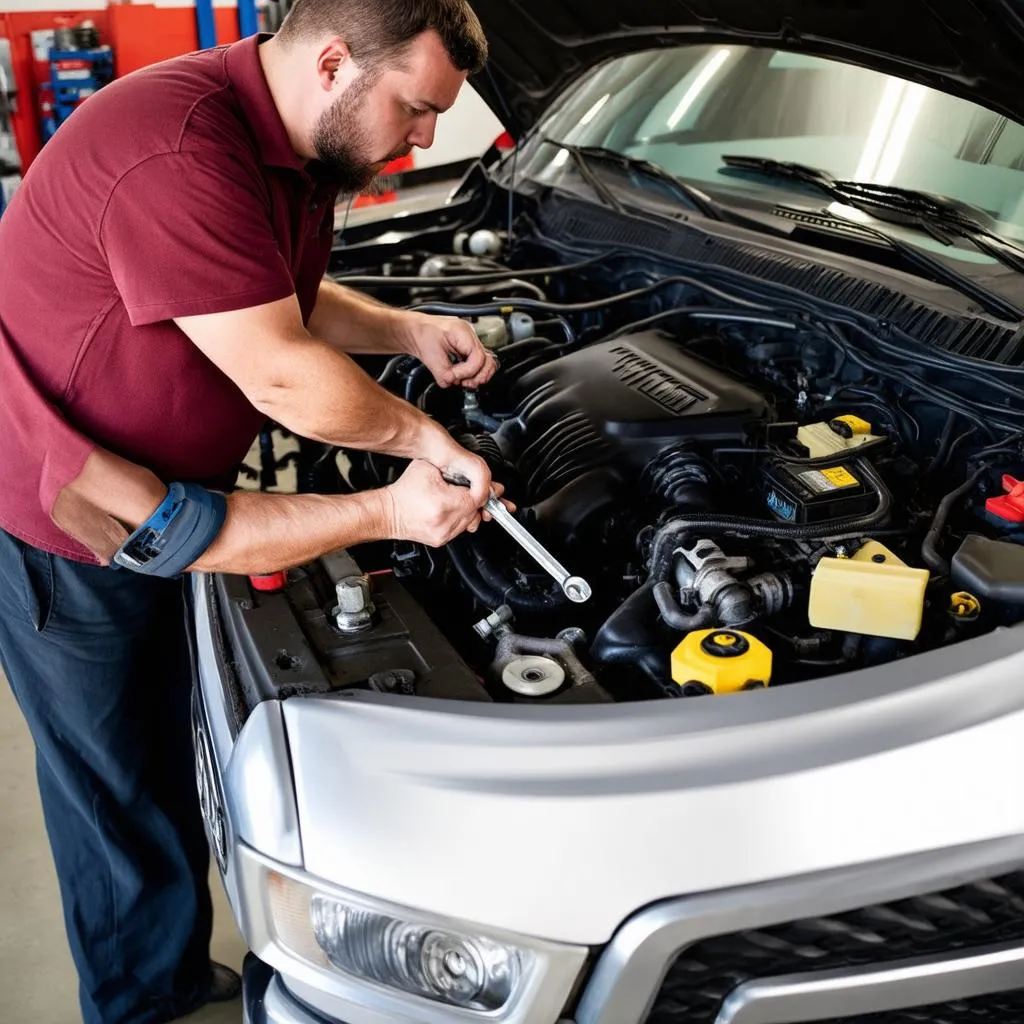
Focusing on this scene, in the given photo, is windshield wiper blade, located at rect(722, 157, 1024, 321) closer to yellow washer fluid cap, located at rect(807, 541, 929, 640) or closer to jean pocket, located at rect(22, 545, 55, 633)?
yellow washer fluid cap, located at rect(807, 541, 929, 640)

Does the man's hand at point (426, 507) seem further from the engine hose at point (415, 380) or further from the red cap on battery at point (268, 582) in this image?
the engine hose at point (415, 380)

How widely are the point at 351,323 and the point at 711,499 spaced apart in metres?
0.73

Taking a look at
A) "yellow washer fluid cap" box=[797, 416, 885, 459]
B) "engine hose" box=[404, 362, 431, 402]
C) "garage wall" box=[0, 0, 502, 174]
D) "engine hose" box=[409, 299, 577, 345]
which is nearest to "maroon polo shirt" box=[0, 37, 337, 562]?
"engine hose" box=[404, 362, 431, 402]

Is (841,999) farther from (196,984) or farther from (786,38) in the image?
(786,38)

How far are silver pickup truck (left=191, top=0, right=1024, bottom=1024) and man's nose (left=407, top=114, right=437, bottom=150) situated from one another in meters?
0.50

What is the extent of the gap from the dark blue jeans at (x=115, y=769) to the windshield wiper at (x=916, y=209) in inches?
55.4

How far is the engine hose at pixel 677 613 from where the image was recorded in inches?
48.9

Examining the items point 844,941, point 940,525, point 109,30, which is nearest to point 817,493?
point 940,525

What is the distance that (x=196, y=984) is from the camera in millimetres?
1954

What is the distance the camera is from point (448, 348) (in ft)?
6.19

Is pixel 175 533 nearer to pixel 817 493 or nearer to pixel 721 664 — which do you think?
pixel 721 664

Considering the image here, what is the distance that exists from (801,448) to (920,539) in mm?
240

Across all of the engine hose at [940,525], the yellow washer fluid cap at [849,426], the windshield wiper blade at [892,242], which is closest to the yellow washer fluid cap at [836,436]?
the yellow washer fluid cap at [849,426]

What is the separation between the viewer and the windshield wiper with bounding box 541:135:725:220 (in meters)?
2.25
